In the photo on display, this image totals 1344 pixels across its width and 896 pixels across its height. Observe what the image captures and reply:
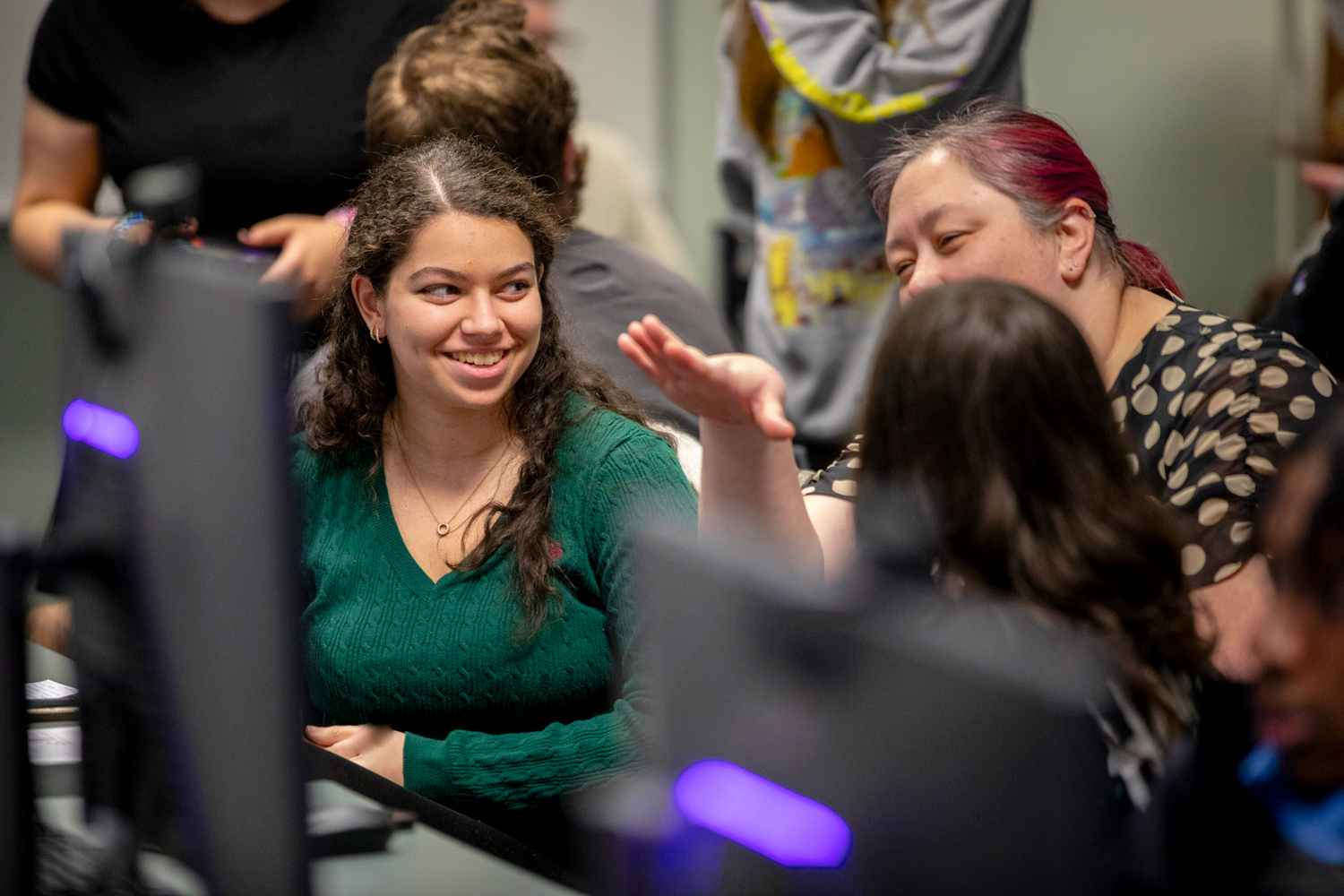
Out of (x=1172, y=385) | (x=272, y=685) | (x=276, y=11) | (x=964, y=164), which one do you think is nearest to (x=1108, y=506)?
(x=272, y=685)

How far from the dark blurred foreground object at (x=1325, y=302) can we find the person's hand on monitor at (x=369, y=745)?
3.73ft

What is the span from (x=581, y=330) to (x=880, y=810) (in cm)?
127

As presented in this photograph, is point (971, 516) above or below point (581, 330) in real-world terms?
above

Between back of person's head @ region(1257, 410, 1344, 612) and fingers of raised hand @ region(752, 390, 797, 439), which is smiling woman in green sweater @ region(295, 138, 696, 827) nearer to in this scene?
fingers of raised hand @ region(752, 390, 797, 439)

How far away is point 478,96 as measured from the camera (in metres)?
1.63

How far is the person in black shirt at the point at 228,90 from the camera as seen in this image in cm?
181

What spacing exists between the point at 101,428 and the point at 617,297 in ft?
A: 3.75

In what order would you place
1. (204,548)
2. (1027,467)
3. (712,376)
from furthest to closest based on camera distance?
(712,376) < (1027,467) < (204,548)

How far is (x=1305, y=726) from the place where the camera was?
508 millimetres

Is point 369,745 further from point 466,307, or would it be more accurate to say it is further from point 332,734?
point 466,307

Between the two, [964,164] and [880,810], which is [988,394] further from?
[964,164]

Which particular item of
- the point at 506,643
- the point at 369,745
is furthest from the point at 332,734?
the point at 506,643

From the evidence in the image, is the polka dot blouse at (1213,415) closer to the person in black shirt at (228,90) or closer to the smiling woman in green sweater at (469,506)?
the smiling woman in green sweater at (469,506)

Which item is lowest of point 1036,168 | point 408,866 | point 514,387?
point 408,866
